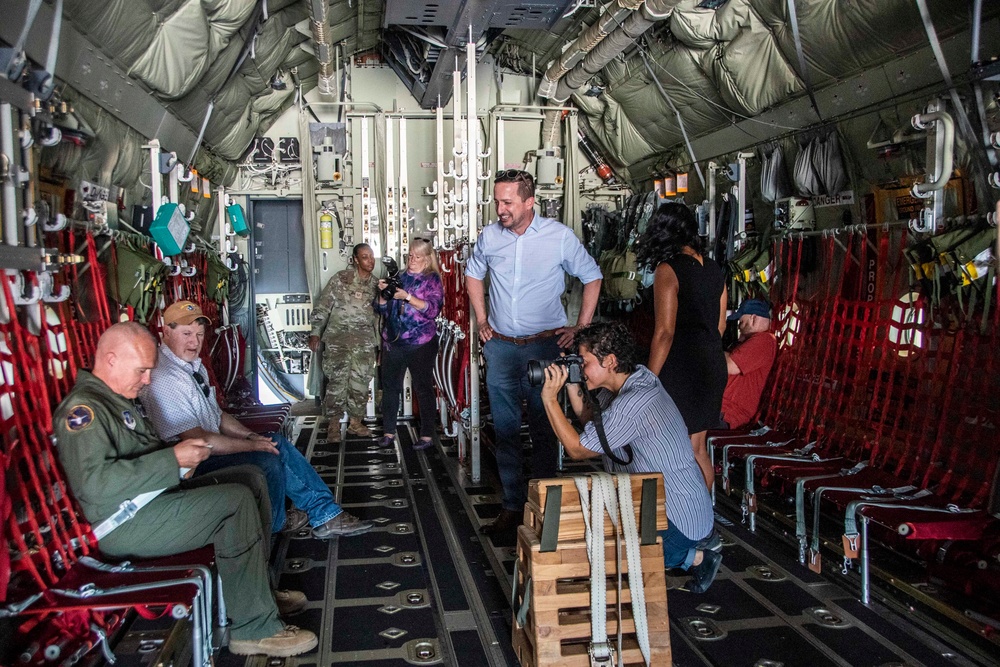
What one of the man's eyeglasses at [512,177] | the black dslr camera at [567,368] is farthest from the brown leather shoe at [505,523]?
the man's eyeglasses at [512,177]

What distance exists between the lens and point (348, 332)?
23.6 feet

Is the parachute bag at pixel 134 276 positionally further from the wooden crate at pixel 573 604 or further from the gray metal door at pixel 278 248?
the gray metal door at pixel 278 248

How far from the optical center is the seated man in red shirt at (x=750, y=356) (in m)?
4.75

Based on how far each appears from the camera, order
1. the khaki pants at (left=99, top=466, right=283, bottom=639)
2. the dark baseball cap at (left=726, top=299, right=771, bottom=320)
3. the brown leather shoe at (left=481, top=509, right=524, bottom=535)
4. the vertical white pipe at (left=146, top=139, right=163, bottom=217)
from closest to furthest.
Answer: the khaki pants at (left=99, top=466, right=283, bottom=639), the brown leather shoe at (left=481, top=509, right=524, bottom=535), the vertical white pipe at (left=146, top=139, right=163, bottom=217), the dark baseball cap at (left=726, top=299, right=771, bottom=320)

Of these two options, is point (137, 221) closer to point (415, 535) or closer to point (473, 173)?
point (473, 173)

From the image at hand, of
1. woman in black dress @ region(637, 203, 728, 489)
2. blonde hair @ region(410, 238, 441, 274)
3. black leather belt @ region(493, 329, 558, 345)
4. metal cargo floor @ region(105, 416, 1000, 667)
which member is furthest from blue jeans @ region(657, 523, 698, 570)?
blonde hair @ region(410, 238, 441, 274)

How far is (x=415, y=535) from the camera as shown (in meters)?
4.25

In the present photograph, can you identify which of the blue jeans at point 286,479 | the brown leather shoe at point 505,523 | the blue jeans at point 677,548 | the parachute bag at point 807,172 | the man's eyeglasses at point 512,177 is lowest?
the brown leather shoe at point 505,523

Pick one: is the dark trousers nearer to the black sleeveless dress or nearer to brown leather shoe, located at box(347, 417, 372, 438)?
brown leather shoe, located at box(347, 417, 372, 438)

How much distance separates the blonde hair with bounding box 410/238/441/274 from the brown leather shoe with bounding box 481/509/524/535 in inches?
114

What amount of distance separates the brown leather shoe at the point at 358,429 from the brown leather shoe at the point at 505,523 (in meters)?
2.94

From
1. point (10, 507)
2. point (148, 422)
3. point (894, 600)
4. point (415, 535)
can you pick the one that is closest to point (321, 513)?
point (415, 535)

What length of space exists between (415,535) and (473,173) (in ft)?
7.88

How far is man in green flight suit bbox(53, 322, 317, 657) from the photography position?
2.53 m
